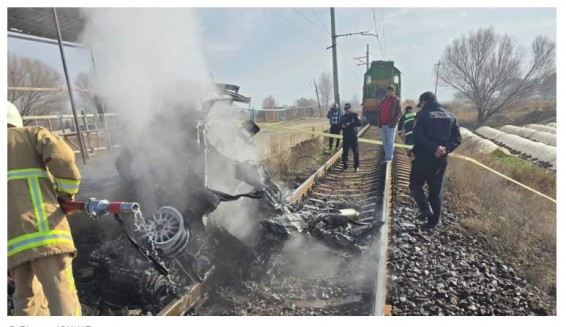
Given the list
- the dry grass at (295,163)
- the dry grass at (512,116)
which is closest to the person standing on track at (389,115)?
the dry grass at (295,163)

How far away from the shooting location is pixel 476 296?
3688 millimetres

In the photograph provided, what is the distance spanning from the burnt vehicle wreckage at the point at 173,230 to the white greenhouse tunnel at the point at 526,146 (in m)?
11.1

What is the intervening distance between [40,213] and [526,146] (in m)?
16.7

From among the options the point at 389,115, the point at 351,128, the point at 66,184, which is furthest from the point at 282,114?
the point at 66,184

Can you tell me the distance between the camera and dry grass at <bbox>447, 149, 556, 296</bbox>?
4.69 metres

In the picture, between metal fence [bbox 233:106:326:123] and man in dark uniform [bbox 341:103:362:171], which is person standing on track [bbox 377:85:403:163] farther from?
metal fence [bbox 233:106:326:123]

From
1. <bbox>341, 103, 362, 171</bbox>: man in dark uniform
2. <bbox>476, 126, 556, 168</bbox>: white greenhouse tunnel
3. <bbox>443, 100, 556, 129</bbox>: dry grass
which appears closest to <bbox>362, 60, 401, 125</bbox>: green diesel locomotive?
<bbox>443, 100, 556, 129</bbox>: dry grass

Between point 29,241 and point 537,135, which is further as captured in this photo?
point 537,135

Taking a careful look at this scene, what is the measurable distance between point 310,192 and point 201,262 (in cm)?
359

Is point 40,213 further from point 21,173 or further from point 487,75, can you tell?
point 487,75

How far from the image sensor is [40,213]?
2.74m

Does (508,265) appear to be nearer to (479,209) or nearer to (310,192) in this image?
(479,209)

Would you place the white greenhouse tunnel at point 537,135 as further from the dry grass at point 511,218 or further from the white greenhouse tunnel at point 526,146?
the dry grass at point 511,218

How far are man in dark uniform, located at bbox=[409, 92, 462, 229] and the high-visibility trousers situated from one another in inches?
166
